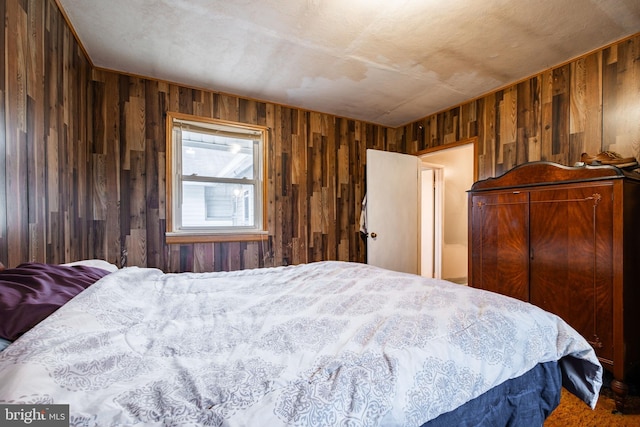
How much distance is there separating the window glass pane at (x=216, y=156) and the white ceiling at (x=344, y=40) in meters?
0.52

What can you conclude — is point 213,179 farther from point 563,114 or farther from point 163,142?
point 563,114

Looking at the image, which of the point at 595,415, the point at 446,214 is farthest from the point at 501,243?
the point at 446,214

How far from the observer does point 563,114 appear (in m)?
2.44

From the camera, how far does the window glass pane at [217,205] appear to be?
2893 millimetres

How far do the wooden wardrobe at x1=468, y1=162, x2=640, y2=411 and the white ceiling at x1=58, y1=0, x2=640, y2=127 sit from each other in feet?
3.23

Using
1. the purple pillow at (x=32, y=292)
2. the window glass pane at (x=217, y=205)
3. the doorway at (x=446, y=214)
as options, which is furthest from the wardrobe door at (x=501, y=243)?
the purple pillow at (x=32, y=292)

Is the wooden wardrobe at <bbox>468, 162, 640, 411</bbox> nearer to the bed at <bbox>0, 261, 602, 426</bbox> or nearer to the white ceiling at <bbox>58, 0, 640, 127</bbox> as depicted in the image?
the bed at <bbox>0, 261, 602, 426</bbox>

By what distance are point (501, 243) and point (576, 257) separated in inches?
20.1

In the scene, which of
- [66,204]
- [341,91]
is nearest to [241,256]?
[66,204]

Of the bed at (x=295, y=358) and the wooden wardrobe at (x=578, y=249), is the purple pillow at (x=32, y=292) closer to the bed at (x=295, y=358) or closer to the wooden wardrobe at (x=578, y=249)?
the bed at (x=295, y=358)

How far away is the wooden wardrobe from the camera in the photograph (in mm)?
1712

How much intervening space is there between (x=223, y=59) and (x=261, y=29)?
55 cm

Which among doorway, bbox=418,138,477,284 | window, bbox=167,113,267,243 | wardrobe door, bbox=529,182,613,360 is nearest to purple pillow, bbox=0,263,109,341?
window, bbox=167,113,267,243

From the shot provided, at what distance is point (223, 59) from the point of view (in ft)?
7.73
